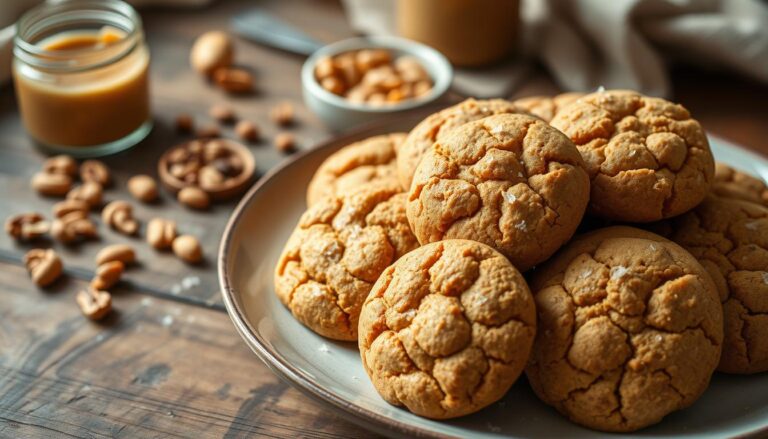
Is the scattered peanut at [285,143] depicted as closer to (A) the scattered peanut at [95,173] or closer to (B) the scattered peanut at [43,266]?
(A) the scattered peanut at [95,173]

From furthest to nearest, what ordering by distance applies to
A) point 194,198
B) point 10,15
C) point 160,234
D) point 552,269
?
point 10,15 < point 194,198 < point 160,234 < point 552,269

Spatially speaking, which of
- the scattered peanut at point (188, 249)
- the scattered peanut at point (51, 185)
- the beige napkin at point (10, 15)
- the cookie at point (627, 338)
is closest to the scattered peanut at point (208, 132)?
the scattered peanut at point (51, 185)

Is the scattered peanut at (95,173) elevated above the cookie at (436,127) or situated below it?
below

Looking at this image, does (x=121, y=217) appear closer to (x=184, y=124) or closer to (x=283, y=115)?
(x=184, y=124)

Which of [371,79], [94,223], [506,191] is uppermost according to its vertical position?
[506,191]

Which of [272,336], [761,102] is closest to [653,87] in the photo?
[761,102]

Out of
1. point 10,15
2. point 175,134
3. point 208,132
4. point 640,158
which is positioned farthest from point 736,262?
point 10,15

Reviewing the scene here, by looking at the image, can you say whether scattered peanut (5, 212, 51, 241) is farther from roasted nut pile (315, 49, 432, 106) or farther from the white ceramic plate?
roasted nut pile (315, 49, 432, 106)

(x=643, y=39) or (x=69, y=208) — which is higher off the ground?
(x=643, y=39)
